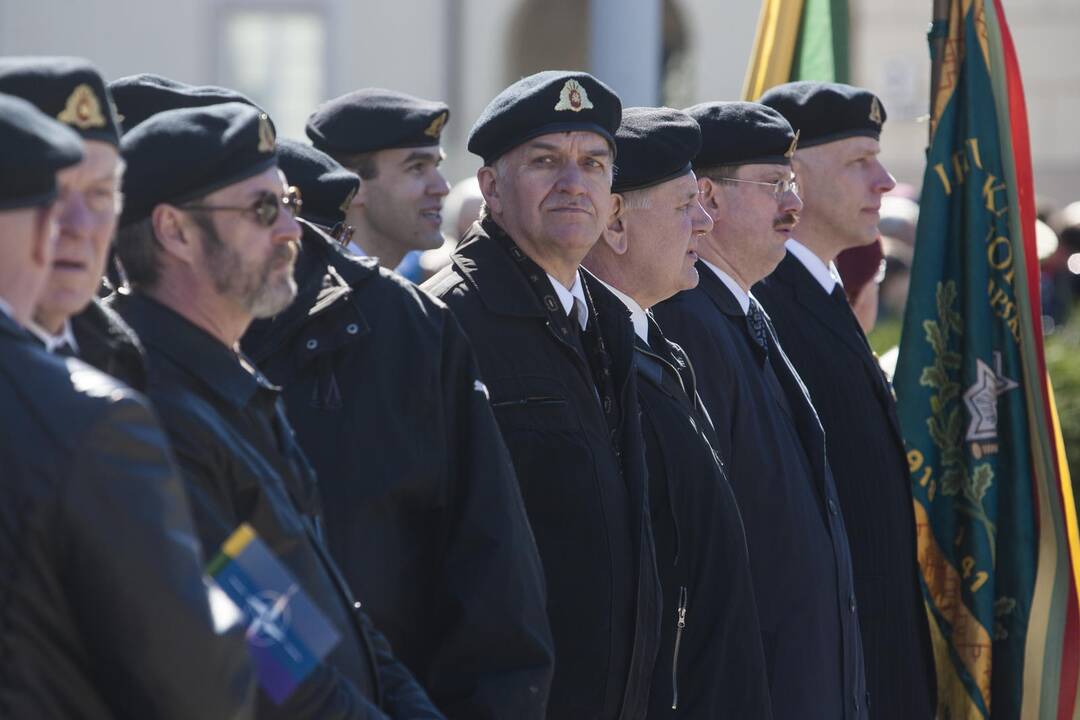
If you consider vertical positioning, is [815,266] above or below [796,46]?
below

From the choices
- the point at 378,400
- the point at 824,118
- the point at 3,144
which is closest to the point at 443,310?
the point at 378,400

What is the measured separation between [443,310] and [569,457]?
0.45 metres

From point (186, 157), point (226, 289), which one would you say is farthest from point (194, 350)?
point (186, 157)

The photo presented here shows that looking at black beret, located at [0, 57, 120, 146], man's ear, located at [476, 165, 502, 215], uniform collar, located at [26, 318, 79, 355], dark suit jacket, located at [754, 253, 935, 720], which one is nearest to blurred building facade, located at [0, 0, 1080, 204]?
dark suit jacket, located at [754, 253, 935, 720]

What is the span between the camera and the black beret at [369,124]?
513 centimetres

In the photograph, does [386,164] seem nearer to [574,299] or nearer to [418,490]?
[574,299]

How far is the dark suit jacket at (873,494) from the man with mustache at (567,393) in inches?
47.8

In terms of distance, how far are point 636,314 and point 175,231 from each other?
162cm

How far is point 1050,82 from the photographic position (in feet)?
52.7

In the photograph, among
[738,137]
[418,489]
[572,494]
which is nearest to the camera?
[418,489]

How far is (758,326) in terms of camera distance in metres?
4.63

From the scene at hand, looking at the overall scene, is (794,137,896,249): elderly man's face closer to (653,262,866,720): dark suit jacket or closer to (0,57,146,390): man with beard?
(653,262,866,720): dark suit jacket

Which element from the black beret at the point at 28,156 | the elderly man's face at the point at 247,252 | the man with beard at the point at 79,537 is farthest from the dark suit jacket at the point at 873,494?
the black beret at the point at 28,156

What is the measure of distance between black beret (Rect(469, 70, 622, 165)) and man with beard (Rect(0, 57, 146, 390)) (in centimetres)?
147
